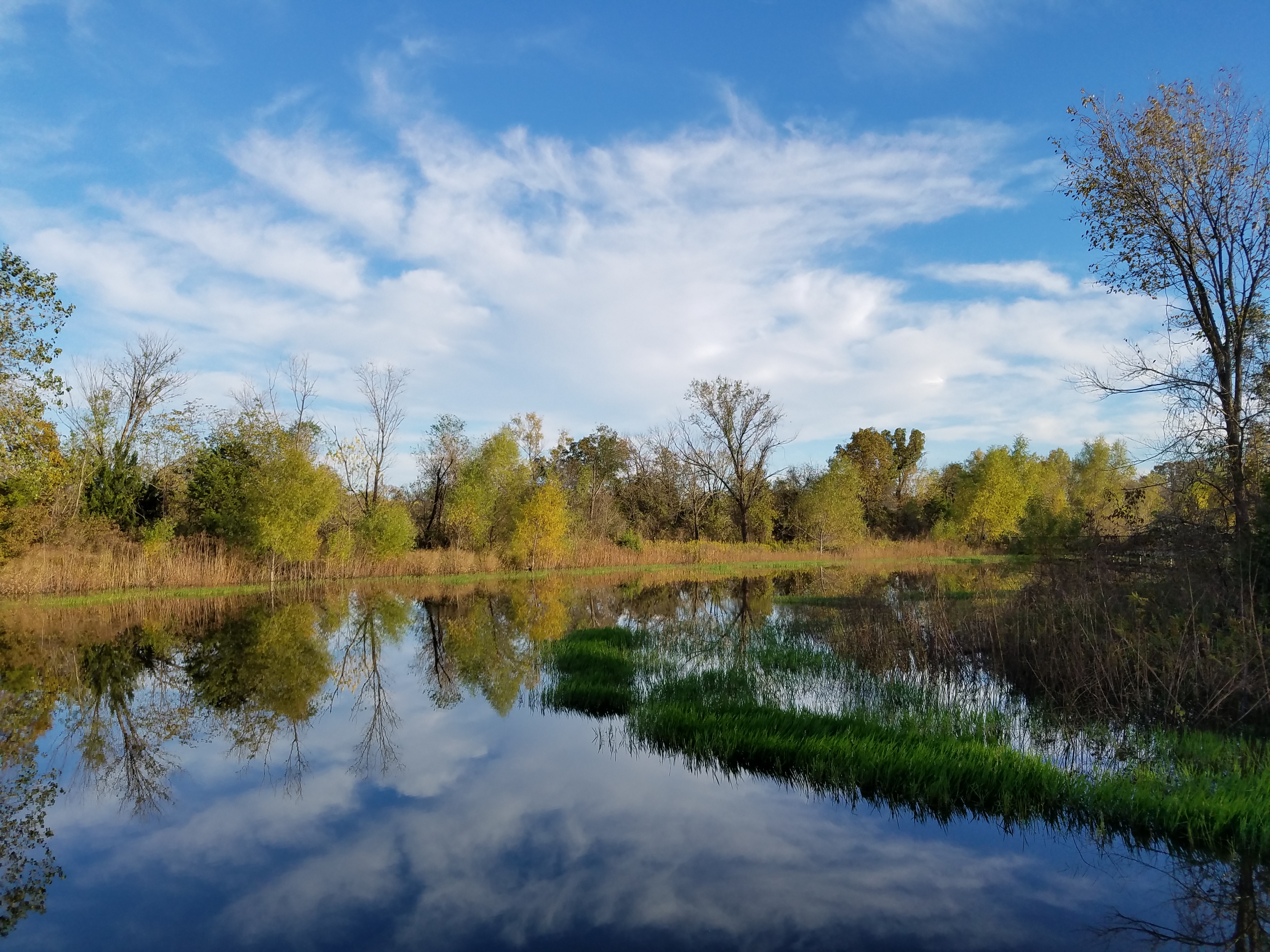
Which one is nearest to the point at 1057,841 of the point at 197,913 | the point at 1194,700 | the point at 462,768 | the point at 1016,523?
the point at 1194,700

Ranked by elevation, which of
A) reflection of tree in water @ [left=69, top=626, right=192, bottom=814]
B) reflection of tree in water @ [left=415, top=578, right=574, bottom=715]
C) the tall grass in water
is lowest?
reflection of tree in water @ [left=69, top=626, right=192, bottom=814]

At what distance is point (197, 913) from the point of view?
190 inches

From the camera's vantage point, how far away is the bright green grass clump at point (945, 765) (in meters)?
5.52

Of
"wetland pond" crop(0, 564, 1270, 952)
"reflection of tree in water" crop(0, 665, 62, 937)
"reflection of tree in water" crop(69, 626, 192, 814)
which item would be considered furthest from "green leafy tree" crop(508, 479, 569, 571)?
"reflection of tree in water" crop(0, 665, 62, 937)

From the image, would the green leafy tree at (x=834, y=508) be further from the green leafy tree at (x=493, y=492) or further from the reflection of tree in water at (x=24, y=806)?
the reflection of tree in water at (x=24, y=806)

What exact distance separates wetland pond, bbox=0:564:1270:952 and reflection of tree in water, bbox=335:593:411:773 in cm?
10

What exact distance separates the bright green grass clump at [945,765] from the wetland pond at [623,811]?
0.03 metres

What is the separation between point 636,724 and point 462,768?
7.41 ft

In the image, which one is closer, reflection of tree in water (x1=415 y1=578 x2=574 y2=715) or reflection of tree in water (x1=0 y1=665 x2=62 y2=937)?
reflection of tree in water (x1=0 y1=665 x2=62 y2=937)

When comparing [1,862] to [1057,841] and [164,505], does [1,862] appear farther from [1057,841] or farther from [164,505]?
[164,505]

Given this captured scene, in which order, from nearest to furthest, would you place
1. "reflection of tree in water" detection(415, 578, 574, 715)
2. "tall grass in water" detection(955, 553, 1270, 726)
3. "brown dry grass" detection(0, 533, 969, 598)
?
"tall grass in water" detection(955, 553, 1270, 726) → "reflection of tree in water" detection(415, 578, 574, 715) → "brown dry grass" detection(0, 533, 969, 598)

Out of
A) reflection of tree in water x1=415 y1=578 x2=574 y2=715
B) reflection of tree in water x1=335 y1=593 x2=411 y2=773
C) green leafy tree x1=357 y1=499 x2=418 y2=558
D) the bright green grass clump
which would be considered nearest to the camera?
the bright green grass clump

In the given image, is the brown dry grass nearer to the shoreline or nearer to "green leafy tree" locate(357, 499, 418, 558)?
the shoreline

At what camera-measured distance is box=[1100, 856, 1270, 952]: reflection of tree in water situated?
13.6 ft
